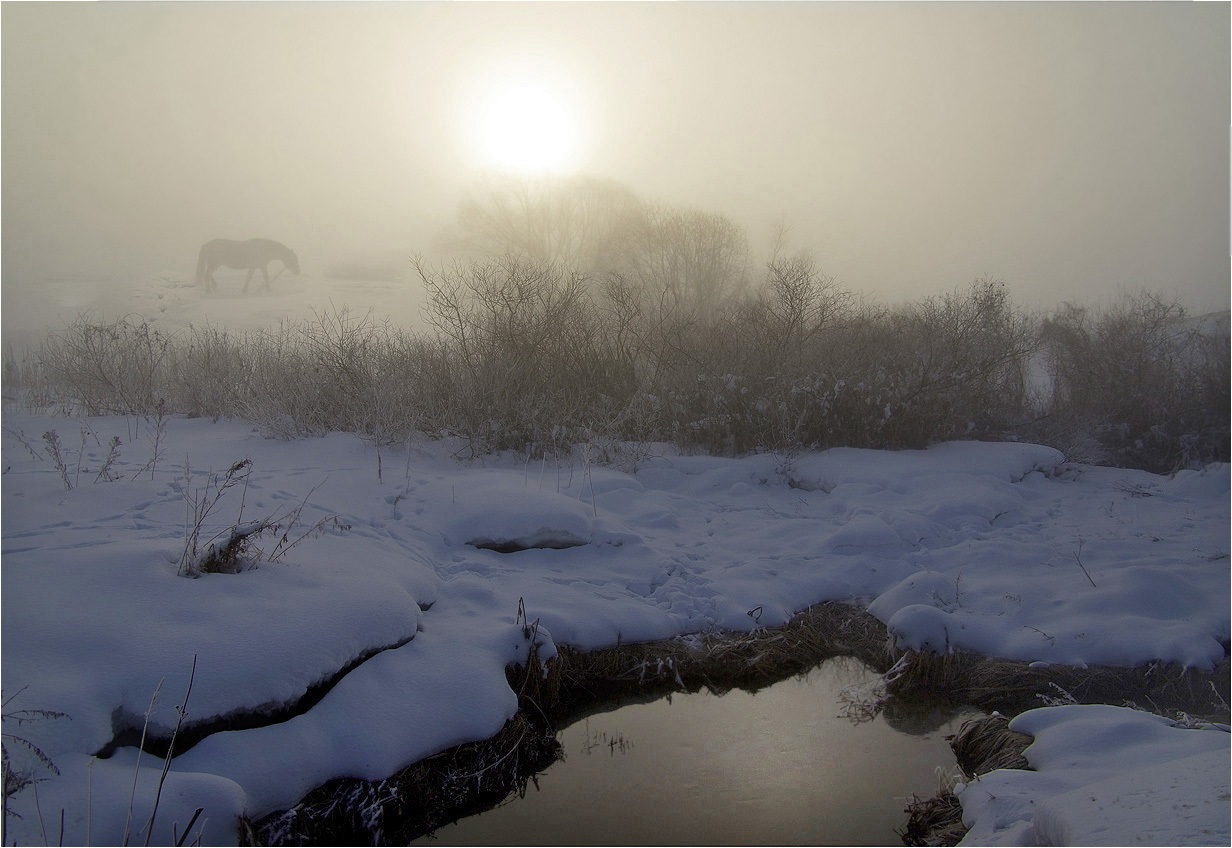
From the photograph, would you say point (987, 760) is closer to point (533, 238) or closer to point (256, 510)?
point (256, 510)

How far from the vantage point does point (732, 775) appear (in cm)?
368

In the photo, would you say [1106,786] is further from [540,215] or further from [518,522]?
[540,215]

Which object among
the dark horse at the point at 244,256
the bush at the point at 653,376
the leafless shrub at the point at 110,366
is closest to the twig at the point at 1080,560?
the bush at the point at 653,376

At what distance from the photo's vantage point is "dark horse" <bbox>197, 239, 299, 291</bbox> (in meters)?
15.9

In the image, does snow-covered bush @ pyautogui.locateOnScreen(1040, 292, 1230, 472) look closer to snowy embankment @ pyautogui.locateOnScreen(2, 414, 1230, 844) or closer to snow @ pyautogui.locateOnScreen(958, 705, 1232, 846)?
snowy embankment @ pyautogui.locateOnScreen(2, 414, 1230, 844)

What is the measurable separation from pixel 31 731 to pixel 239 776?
74cm

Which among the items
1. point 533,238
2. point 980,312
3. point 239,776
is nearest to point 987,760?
point 239,776

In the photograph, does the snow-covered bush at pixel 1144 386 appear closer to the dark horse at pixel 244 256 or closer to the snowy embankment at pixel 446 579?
the snowy embankment at pixel 446 579

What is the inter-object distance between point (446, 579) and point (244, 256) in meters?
14.6

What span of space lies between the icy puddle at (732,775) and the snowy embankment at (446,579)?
495 millimetres

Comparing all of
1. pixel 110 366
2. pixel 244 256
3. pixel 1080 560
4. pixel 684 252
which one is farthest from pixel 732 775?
pixel 684 252

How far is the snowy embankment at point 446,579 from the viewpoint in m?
2.99

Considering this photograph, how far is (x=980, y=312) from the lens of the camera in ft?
32.6

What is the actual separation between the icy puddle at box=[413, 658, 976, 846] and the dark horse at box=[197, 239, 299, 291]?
47.5ft
